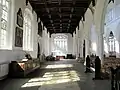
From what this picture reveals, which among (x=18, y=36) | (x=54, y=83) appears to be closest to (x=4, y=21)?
(x=18, y=36)

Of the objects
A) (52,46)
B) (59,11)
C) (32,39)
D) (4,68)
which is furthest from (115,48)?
(4,68)

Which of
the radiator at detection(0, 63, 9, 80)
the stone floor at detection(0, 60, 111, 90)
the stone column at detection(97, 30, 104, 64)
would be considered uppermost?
the stone column at detection(97, 30, 104, 64)

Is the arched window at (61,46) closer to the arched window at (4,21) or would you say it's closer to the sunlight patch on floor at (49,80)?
the arched window at (4,21)

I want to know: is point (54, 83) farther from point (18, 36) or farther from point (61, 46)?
point (61, 46)

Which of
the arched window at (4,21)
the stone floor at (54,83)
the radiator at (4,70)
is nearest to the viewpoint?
the stone floor at (54,83)

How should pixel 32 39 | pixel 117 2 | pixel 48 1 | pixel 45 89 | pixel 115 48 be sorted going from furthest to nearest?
pixel 115 48 < pixel 117 2 < pixel 32 39 < pixel 48 1 < pixel 45 89

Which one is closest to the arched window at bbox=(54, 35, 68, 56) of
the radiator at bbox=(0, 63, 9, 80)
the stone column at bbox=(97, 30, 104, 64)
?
the stone column at bbox=(97, 30, 104, 64)

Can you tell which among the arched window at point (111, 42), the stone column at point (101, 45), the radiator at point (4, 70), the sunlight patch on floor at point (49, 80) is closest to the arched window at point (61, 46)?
the arched window at point (111, 42)

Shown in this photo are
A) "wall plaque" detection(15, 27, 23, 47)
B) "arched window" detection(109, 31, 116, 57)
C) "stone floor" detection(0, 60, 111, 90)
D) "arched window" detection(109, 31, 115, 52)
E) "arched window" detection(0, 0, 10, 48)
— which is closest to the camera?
"stone floor" detection(0, 60, 111, 90)

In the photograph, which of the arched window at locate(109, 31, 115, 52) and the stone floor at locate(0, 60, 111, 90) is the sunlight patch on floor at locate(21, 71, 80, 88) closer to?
the stone floor at locate(0, 60, 111, 90)

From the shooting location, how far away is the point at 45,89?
590 cm

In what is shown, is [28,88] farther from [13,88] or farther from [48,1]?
[48,1]

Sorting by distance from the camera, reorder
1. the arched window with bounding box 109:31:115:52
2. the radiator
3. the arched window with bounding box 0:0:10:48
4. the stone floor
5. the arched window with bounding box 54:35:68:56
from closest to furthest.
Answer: the stone floor < the radiator < the arched window with bounding box 0:0:10:48 < the arched window with bounding box 109:31:115:52 < the arched window with bounding box 54:35:68:56

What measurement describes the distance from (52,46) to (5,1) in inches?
1008
